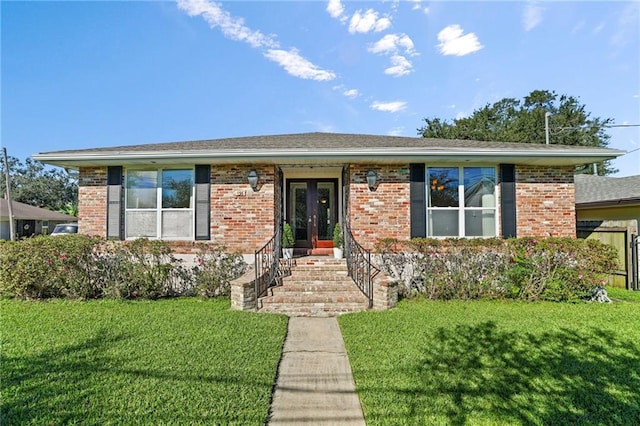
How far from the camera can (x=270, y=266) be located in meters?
6.79

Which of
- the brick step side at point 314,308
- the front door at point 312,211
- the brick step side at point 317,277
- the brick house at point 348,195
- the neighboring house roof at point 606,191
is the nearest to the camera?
the brick step side at point 314,308

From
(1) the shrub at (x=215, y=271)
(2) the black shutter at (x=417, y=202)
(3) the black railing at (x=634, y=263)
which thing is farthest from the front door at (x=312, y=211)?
(3) the black railing at (x=634, y=263)

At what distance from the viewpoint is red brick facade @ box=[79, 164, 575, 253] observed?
7.39 metres

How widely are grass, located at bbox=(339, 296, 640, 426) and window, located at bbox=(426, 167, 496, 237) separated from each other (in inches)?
97.5

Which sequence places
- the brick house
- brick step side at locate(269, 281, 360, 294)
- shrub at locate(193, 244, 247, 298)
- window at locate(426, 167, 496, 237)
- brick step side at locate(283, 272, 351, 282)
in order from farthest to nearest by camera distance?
window at locate(426, 167, 496, 237) < the brick house < brick step side at locate(283, 272, 351, 282) < shrub at locate(193, 244, 247, 298) < brick step side at locate(269, 281, 360, 294)

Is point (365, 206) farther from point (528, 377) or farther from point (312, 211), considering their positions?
point (528, 377)

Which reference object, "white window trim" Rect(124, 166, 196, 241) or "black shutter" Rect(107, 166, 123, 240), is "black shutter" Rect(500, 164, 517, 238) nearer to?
"white window trim" Rect(124, 166, 196, 241)

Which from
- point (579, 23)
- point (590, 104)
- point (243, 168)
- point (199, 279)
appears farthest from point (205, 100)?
point (590, 104)

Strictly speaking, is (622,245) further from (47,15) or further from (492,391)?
(47,15)

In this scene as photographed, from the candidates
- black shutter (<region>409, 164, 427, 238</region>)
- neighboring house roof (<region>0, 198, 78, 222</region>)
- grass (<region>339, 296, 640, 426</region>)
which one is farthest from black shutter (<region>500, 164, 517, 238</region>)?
neighboring house roof (<region>0, 198, 78, 222</region>)

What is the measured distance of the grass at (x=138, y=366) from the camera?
8.48ft

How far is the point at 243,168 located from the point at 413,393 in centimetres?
613

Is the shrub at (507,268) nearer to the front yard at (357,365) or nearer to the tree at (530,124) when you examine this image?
the front yard at (357,365)

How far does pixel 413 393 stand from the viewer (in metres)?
2.90
